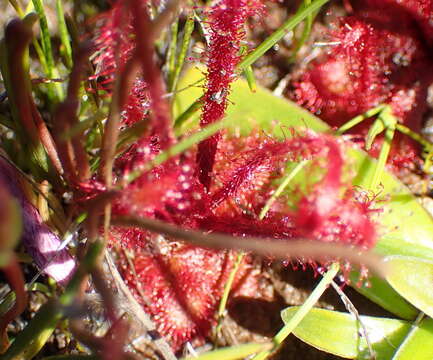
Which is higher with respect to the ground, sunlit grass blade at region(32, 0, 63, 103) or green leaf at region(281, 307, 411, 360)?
sunlit grass blade at region(32, 0, 63, 103)

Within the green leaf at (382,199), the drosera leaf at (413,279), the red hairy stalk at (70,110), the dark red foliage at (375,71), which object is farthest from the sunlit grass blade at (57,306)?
the dark red foliage at (375,71)

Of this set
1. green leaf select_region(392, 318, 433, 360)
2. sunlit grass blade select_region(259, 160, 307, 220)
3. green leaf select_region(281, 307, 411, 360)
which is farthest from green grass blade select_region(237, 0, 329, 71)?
green leaf select_region(392, 318, 433, 360)

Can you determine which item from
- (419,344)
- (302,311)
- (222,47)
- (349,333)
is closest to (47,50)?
(222,47)

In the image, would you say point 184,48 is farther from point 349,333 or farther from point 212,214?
point 349,333

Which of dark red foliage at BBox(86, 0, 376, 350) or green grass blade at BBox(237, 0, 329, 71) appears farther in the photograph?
green grass blade at BBox(237, 0, 329, 71)

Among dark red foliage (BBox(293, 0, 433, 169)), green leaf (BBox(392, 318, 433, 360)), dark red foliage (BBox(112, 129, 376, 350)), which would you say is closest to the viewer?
dark red foliage (BBox(112, 129, 376, 350))

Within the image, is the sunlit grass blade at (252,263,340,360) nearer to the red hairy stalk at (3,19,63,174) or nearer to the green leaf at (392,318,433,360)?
the green leaf at (392,318,433,360)
